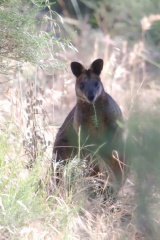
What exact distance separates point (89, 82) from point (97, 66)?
0.20 m

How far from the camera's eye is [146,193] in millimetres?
2713

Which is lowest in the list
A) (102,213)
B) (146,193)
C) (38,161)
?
(102,213)

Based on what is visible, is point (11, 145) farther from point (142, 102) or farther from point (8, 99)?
point (142, 102)

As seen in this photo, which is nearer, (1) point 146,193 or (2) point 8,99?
(1) point 146,193

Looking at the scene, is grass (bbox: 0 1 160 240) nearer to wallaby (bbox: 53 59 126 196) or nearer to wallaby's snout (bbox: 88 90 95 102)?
wallaby (bbox: 53 59 126 196)

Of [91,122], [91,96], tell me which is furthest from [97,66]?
[91,122]

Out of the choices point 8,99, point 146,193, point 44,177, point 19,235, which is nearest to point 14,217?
point 19,235

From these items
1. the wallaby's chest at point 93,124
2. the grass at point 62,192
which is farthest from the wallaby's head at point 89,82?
the grass at point 62,192

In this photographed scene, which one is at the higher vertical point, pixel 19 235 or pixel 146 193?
pixel 146 193

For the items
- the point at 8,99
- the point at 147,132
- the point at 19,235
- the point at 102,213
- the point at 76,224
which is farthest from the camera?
the point at 8,99

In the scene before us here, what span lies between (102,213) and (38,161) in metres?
0.72

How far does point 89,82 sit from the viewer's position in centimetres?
668

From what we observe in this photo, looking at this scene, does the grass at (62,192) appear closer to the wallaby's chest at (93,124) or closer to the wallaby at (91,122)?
the wallaby at (91,122)

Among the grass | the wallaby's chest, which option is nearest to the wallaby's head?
the wallaby's chest
